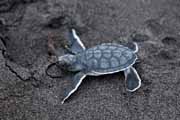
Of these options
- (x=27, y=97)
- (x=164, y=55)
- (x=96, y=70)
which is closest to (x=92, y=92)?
(x=96, y=70)

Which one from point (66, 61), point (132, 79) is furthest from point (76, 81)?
point (132, 79)

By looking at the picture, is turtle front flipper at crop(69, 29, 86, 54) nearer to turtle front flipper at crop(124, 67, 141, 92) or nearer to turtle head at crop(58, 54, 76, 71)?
turtle head at crop(58, 54, 76, 71)

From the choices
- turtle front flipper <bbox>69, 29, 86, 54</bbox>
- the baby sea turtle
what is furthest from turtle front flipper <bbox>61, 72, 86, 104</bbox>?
turtle front flipper <bbox>69, 29, 86, 54</bbox>

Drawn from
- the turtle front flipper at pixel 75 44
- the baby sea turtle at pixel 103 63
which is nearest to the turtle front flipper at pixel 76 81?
the baby sea turtle at pixel 103 63

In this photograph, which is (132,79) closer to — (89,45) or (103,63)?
(103,63)

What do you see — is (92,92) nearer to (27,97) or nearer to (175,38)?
(27,97)
